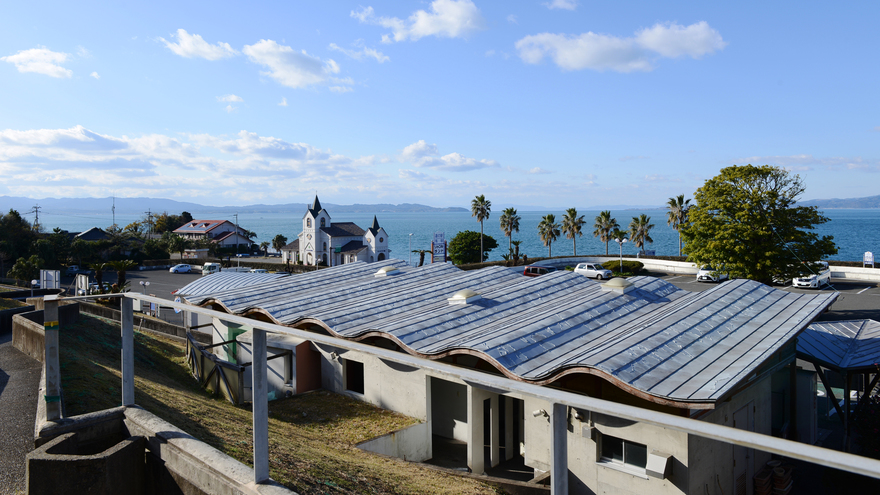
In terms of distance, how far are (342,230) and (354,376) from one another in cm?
7619

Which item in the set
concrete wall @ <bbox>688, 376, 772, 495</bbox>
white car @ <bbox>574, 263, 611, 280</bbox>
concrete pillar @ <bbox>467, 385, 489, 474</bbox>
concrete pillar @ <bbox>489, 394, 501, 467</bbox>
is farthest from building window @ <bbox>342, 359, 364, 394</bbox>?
white car @ <bbox>574, 263, 611, 280</bbox>

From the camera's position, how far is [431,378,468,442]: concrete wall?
55.0 feet

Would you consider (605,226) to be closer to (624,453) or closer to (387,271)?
(387,271)

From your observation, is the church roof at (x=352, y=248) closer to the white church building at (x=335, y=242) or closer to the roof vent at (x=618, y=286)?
the white church building at (x=335, y=242)

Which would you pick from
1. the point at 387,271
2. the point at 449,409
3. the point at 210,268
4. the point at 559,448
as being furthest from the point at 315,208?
the point at 559,448

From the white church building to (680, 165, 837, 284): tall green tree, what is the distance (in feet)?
200

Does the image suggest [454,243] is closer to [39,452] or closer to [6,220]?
[6,220]

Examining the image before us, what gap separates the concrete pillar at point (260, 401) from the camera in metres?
4.44

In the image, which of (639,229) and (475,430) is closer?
Result: (475,430)

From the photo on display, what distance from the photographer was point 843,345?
61.0ft

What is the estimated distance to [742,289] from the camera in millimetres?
20453

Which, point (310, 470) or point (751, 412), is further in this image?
point (751, 412)

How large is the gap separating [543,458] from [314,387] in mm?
8880

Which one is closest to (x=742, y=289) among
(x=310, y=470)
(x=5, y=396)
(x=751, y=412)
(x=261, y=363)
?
(x=751, y=412)
